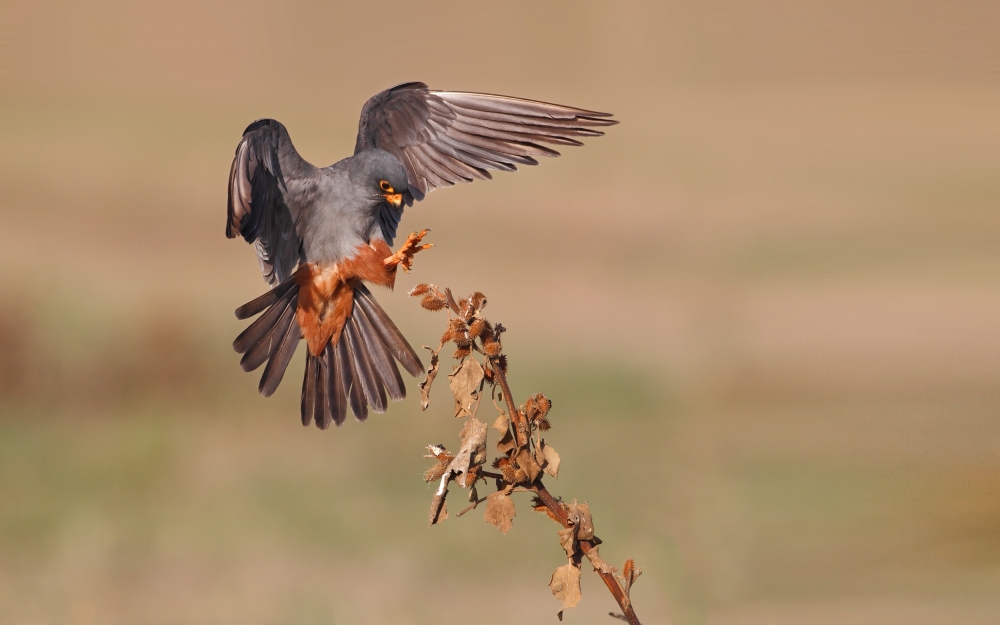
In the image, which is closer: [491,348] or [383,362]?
[491,348]

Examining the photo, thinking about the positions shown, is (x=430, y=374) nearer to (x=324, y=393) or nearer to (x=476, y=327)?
(x=476, y=327)

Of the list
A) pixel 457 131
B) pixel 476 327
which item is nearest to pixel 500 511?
pixel 476 327

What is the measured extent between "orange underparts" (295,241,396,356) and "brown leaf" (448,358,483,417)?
6.85 ft

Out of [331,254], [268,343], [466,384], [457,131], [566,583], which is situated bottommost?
[566,583]

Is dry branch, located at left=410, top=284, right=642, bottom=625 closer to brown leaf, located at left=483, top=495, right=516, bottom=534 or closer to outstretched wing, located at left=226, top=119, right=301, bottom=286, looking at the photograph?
brown leaf, located at left=483, top=495, right=516, bottom=534

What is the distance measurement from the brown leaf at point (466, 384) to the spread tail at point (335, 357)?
1.82 meters

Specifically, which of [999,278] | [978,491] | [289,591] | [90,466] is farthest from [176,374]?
[999,278]

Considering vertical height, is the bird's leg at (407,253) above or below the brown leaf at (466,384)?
above

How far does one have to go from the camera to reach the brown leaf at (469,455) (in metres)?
2.25

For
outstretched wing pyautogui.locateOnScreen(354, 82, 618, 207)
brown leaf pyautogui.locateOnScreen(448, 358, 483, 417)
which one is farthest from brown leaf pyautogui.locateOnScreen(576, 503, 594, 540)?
outstretched wing pyautogui.locateOnScreen(354, 82, 618, 207)

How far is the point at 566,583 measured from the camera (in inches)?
85.9

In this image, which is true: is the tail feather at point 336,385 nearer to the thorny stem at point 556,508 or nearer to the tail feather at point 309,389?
the tail feather at point 309,389

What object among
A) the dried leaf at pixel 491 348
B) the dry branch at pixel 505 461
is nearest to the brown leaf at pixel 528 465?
the dry branch at pixel 505 461

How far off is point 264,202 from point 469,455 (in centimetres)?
256
